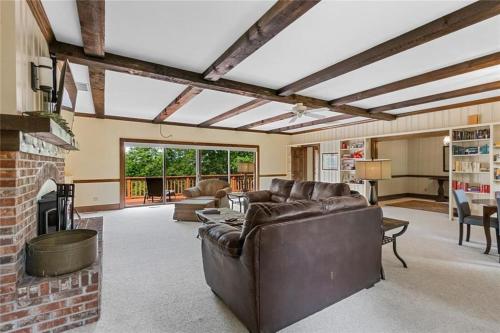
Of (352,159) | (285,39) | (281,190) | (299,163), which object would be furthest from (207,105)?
(299,163)

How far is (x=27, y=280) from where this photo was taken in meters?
1.81

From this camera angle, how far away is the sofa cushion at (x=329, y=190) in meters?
4.05

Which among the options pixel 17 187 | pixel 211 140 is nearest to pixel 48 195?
pixel 17 187

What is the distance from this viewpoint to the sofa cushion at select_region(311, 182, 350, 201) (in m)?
4.05

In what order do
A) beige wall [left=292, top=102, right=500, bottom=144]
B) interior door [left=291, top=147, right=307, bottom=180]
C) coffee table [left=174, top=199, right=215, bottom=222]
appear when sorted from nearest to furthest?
beige wall [left=292, top=102, right=500, bottom=144] < coffee table [left=174, top=199, right=215, bottom=222] < interior door [left=291, top=147, right=307, bottom=180]

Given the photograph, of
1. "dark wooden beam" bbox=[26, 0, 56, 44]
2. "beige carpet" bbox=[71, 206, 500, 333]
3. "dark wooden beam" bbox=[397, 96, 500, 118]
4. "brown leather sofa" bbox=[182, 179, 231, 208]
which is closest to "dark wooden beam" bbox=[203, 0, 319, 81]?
"dark wooden beam" bbox=[26, 0, 56, 44]

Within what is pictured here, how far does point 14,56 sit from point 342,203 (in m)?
2.71

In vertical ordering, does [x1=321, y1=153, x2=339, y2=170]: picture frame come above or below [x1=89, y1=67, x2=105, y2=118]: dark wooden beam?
below

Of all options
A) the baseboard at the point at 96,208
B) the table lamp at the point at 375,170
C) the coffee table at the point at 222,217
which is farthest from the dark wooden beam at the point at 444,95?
the baseboard at the point at 96,208

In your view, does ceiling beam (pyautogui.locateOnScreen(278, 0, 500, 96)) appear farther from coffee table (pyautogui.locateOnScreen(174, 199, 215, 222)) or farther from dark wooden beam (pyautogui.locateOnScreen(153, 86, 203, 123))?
coffee table (pyautogui.locateOnScreen(174, 199, 215, 222))

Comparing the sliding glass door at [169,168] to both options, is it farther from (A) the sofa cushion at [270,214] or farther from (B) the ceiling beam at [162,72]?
(A) the sofa cushion at [270,214]

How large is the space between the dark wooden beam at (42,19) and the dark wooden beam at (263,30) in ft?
5.44

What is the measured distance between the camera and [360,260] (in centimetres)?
234

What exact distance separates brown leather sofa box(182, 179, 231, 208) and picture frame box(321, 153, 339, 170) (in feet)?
12.8
